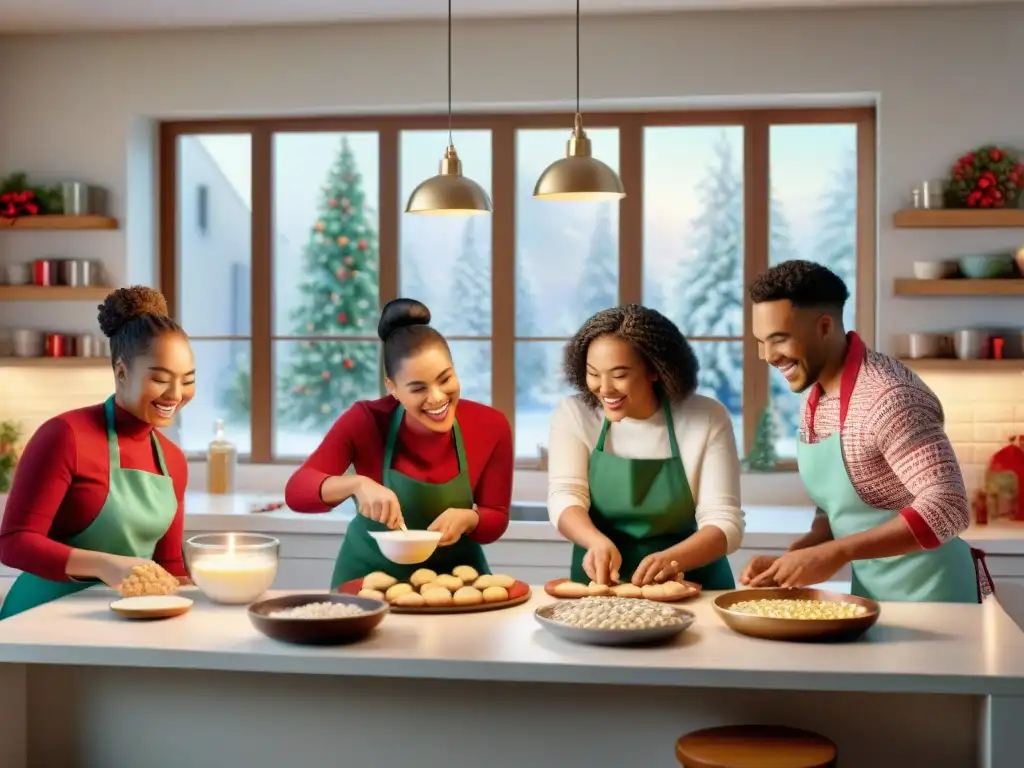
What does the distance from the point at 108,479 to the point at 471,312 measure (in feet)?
9.48

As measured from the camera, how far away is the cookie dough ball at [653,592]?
106 inches

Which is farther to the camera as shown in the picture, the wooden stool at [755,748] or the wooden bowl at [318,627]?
the wooden bowl at [318,627]

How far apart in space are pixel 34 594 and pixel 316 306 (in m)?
3.01

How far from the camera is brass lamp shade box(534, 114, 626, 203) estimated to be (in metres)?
3.54

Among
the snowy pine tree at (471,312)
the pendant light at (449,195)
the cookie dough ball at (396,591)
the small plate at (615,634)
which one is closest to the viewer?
the small plate at (615,634)

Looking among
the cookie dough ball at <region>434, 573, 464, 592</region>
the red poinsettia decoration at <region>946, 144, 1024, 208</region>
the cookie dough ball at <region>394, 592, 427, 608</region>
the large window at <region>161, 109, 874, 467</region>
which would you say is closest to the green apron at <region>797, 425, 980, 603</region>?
the cookie dough ball at <region>434, 573, 464, 592</region>

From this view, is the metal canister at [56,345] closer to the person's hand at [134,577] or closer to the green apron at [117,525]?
the green apron at [117,525]

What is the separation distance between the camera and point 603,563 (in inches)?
113

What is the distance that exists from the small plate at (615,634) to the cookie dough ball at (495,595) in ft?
0.97

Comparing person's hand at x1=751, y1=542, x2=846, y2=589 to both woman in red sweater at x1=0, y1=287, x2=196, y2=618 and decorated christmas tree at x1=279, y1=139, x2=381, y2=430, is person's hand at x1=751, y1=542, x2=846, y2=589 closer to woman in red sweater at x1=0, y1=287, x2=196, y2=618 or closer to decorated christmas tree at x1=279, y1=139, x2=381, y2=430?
woman in red sweater at x1=0, y1=287, x2=196, y2=618

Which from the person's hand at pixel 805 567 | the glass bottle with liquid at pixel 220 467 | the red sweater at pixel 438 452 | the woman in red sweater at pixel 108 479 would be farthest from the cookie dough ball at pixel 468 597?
the glass bottle with liquid at pixel 220 467

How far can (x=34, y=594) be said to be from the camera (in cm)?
299

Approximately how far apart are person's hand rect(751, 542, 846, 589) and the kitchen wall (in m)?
2.62

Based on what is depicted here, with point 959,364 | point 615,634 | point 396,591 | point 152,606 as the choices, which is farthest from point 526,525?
point 615,634
